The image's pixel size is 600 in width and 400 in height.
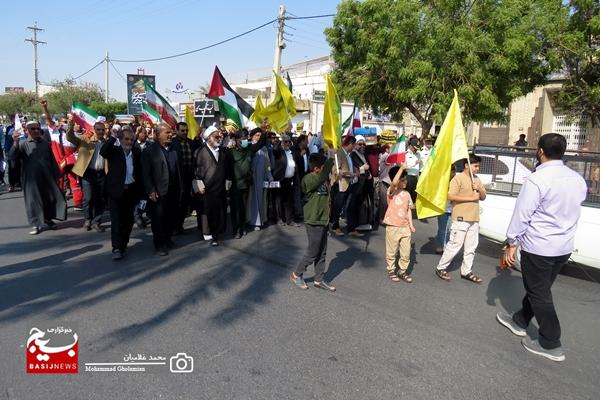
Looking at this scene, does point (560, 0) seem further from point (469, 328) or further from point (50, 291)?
point (50, 291)

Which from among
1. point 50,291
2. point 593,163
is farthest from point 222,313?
point 593,163

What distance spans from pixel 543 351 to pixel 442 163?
85.1 inches

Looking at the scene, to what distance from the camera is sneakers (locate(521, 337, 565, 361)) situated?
3723 mm

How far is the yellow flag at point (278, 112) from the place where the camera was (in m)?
7.36

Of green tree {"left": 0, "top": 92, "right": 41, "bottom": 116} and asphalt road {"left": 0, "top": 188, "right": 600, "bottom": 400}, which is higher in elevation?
green tree {"left": 0, "top": 92, "right": 41, "bottom": 116}

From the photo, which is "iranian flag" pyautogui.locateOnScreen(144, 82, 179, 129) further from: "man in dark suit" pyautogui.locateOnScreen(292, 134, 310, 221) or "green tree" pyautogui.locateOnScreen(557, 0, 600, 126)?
"green tree" pyautogui.locateOnScreen(557, 0, 600, 126)

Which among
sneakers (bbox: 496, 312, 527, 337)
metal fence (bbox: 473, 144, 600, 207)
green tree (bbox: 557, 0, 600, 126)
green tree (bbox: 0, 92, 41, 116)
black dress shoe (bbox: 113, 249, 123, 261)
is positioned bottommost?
sneakers (bbox: 496, 312, 527, 337)

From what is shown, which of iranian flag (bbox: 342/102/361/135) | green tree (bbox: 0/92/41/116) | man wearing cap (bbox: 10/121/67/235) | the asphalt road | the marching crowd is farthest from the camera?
green tree (bbox: 0/92/41/116)

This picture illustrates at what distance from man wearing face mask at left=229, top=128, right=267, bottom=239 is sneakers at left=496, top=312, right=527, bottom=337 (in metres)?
4.37

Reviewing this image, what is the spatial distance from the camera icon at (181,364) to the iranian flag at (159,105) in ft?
20.7

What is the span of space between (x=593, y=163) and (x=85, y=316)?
6.38m

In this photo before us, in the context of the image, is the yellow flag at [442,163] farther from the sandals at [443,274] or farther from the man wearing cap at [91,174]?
the man wearing cap at [91,174]

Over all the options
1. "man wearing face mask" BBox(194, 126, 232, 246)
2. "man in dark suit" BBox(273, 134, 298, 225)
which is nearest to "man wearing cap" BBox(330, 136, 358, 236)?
"man in dark suit" BBox(273, 134, 298, 225)

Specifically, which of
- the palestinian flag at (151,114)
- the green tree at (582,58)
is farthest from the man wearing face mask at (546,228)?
the green tree at (582,58)
